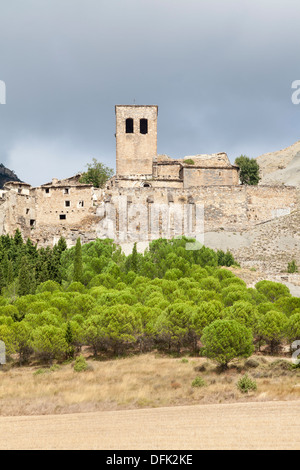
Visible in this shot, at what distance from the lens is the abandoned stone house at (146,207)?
56312 mm

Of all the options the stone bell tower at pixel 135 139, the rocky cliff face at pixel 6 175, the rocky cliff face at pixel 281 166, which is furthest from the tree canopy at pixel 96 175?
the rocky cliff face at pixel 6 175

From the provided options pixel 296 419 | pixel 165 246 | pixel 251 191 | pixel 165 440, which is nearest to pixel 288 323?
pixel 296 419

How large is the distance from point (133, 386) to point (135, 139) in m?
48.3

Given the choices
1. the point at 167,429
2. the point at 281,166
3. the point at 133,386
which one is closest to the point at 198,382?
the point at 133,386

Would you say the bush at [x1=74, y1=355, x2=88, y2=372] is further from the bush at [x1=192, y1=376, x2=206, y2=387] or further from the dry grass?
the bush at [x1=192, y1=376, x2=206, y2=387]

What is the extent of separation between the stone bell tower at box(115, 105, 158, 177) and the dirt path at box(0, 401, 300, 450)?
49249 mm

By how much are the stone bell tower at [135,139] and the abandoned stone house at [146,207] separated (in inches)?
160

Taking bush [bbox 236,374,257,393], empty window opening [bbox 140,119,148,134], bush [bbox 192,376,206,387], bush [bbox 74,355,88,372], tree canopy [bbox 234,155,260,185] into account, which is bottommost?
bush [bbox 74,355,88,372]

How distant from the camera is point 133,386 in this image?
23.6m

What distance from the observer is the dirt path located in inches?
574

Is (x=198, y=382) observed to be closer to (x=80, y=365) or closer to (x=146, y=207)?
(x=80, y=365)

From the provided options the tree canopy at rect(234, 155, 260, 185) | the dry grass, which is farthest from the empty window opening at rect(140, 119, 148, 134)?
the dry grass

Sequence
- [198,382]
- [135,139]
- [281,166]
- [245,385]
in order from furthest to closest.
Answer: [281,166] → [135,139] → [198,382] → [245,385]

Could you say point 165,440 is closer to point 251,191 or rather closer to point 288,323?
point 288,323
